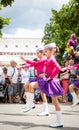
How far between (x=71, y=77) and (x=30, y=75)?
1.75 metres

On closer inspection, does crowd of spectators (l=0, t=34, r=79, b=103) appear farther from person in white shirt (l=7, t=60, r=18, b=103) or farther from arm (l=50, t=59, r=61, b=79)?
arm (l=50, t=59, r=61, b=79)

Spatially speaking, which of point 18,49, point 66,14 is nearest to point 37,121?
point 66,14

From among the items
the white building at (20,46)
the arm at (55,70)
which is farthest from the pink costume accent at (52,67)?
the white building at (20,46)

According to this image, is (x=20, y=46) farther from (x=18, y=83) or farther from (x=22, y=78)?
(x=22, y=78)

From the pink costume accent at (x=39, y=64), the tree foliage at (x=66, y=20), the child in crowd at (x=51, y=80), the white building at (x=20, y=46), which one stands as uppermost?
the white building at (x=20, y=46)

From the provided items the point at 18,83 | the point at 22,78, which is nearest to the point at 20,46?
the point at 18,83

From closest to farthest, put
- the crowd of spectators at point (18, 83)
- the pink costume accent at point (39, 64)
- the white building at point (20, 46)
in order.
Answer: the pink costume accent at point (39, 64) → the crowd of spectators at point (18, 83) → the white building at point (20, 46)

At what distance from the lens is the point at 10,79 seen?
62.7ft

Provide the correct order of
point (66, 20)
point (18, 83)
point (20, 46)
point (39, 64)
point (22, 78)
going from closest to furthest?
point (39, 64) < point (22, 78) < point (18, 83) < point (66, 20) < point (20, 46)

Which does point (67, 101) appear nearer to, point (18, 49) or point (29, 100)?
point (29, 100)

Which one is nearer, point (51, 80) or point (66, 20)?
point (51, 80)

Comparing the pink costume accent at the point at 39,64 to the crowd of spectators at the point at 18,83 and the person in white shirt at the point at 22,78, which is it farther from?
the person in white shirt at the point at 22,78

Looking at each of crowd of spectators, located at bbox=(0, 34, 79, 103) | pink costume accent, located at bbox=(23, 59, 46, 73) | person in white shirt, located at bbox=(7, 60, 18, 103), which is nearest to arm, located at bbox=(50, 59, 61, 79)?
pink costume accent, located at bbox=(23, 59, 46, 73)

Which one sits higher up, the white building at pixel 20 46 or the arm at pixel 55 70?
the white building at pixel 20 46
